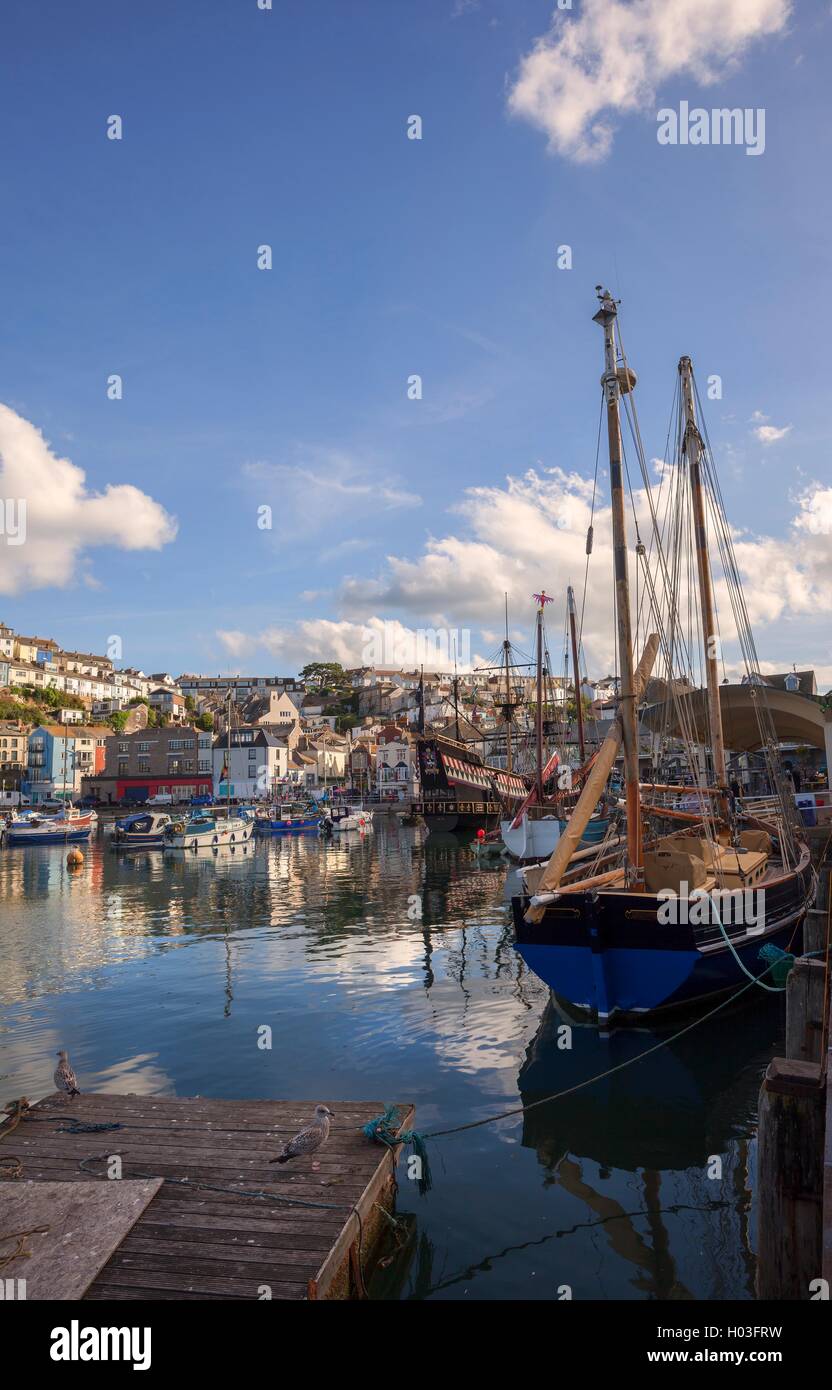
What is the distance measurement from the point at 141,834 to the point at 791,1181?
6520cm

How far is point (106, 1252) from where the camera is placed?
6648 mm

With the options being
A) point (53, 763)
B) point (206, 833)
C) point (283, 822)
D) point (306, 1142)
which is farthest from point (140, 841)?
point (53, 763)

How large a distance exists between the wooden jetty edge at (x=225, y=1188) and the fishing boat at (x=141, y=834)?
57.7 m

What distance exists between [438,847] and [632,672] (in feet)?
149

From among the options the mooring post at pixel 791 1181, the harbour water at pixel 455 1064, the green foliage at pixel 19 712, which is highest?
the green foliage at pixel 19 712

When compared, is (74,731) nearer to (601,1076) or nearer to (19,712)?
(19,712)

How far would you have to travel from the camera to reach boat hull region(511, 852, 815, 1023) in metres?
14.3

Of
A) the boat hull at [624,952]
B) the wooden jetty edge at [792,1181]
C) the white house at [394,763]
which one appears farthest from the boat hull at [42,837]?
the wooden jetty edge at [792,1181]

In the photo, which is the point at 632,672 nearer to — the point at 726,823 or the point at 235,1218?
the point at 726,823

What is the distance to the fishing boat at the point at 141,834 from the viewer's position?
64.6m

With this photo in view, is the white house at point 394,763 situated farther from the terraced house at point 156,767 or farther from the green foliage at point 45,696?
the green foliage at point 45,696

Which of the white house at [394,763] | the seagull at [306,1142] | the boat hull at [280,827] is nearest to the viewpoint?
the seagull at [306,1142]
